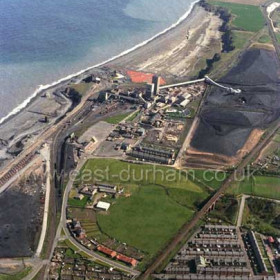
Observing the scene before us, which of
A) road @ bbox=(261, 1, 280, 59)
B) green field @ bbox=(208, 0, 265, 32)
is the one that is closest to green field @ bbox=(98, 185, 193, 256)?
road @ bbox=(261, 1, 280, 59)

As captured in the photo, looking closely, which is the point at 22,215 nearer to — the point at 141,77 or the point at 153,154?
the point at 153,154

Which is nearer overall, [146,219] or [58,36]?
[146,219]

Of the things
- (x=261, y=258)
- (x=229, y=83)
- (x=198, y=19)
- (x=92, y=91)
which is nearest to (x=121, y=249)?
(x=261, y=258)

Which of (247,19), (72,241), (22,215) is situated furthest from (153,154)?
(247,19)

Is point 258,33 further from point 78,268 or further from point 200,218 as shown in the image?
point 78,268

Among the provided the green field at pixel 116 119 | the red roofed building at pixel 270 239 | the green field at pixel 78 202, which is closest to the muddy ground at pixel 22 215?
the green field at pixel 78 202
